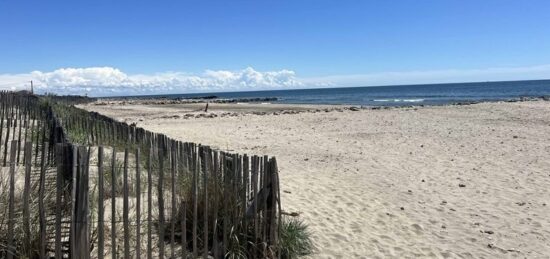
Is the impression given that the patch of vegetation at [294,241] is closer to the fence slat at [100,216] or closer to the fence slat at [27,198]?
the fence slat at [100,216]

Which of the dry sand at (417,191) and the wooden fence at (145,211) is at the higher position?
the wooden fence at (145,211)

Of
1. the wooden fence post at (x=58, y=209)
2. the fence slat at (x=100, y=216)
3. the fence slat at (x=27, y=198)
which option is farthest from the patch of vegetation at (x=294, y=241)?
the fence slat at (x=27, y=198)

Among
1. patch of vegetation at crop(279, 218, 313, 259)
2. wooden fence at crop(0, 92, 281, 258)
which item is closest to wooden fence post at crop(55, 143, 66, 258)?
wooden fence at crop(0, 92, 281, 258)

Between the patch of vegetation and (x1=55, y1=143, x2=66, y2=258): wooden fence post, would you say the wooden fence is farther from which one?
the patch of vegetation

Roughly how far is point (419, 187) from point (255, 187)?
4641 millimetres

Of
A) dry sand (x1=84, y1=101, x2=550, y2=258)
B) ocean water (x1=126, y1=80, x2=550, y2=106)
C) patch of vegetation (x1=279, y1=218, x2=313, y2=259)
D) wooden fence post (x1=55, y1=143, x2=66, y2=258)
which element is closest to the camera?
wooden fence post (x1=55, y1=143, x2=66, y2=258)

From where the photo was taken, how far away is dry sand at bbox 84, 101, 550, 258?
224 inches

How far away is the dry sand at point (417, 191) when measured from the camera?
5.68 meters

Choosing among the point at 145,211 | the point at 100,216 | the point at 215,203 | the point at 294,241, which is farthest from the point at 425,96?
the point at 100,216

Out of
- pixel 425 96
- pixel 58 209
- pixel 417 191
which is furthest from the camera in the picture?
pixel 425 96

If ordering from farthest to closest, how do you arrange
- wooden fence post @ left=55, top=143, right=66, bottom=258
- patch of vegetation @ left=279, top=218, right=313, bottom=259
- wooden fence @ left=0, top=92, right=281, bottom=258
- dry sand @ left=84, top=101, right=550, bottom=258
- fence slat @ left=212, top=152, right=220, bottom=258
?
dry sand @ left=84, top=101, right=550, bottom=258, patch of vegetation @ left=279, top=218, right=313, bottom=259, fence slat @ left=212, top=152, right=220, bottom=258, wooden fence @ left=0, top=92, right=281, bottom=258, wooden fence post @ left=55, top=143, right=66, bottom=258

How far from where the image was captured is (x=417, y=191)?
8.23 m

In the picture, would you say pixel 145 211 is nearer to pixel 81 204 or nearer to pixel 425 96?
pixel 81 204

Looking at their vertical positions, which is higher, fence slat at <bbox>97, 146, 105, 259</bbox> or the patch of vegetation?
fence slat at <bbox>97, 146, 105, 259</bbox>
